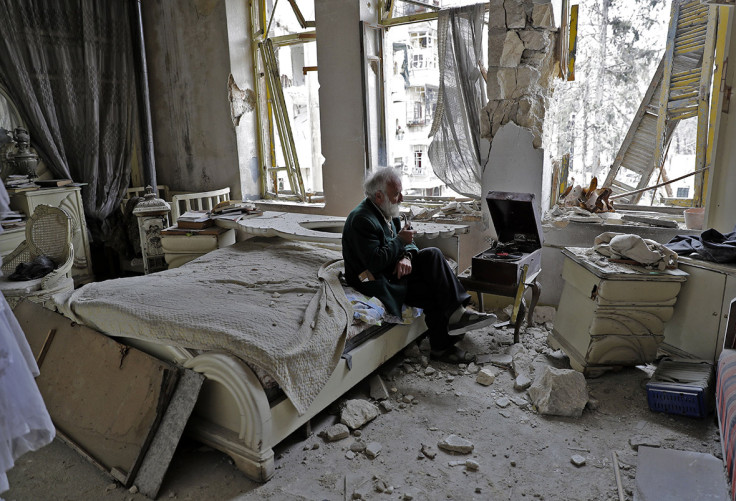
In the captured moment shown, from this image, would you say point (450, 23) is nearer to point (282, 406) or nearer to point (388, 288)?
point (388, 288)

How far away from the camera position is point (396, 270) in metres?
3.34

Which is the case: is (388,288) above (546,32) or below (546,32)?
below

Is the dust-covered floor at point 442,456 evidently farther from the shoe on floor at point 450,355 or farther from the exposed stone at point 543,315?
the exposed stone at point 543,315

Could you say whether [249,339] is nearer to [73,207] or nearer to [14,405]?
[14,405]

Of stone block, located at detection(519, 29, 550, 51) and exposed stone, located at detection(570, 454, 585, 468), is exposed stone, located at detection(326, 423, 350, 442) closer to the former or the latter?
exposed stone, located at detection(570, 454, 585, 468)

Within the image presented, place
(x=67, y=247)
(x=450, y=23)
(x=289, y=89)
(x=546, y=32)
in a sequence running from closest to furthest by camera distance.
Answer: (x=546, y=32) → (x=67, y=247) → (x=450, y=23) → (x=289, y=89)

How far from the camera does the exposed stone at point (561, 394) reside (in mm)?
2805

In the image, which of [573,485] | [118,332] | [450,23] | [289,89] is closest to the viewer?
[573,485]

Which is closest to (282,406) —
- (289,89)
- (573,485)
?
(573,485)

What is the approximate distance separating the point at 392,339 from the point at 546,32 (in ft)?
8.87

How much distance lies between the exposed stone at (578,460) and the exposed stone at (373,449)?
0.93 meters

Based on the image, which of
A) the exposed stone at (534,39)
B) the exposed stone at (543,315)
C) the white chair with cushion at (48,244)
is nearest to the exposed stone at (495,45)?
the exposed stone at (534,39)

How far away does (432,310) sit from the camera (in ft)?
11.4

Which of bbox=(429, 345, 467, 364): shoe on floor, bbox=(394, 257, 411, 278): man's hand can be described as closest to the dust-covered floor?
bbox=(429, 345, 467, 364): shoe on floor
